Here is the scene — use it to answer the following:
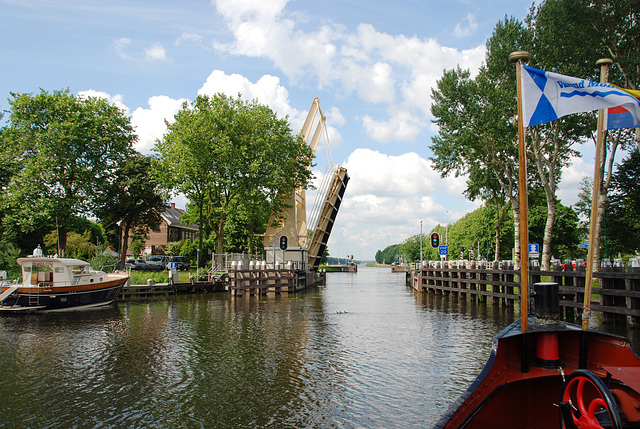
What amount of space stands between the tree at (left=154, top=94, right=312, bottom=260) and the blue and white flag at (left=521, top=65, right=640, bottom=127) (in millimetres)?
27842

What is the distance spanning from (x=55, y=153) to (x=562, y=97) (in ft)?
108

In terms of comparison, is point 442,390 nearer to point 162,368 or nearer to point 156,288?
point 162,368

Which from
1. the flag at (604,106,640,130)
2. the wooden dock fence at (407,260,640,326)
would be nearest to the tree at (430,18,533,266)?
the wooden dock fence at (407,260,640,326)

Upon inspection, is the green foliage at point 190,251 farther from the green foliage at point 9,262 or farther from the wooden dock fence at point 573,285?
the wooden dock fence at point 573,285

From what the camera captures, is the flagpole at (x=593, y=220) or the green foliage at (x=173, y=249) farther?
the green foliage at (x=173, y=249)

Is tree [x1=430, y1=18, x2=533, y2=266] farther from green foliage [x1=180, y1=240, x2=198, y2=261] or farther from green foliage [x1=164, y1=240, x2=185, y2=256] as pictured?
green foliage [x1=164, y1=240, x2=185, y2=256]

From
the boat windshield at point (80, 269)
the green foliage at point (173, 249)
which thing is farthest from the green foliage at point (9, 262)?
the green foliage at point (173, 249)

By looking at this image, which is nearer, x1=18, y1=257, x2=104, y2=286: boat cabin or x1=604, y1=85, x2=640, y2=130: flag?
x1=604, y1=85, x2=640, y2=130: flag

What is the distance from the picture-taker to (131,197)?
1510 inches

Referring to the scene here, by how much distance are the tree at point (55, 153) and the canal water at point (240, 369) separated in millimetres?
15619

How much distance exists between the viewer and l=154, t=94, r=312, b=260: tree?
3288 centimetres

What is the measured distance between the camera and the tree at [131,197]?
37312 millimetres

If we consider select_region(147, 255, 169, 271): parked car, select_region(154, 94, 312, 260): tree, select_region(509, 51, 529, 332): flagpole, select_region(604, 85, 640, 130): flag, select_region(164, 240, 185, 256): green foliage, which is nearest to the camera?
select_region(509, 51, 529, 332): flagpole

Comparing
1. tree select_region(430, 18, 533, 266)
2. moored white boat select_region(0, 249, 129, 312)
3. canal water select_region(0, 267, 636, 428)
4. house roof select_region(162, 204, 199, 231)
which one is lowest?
canal water select_region(0, 267, 636, 428)
